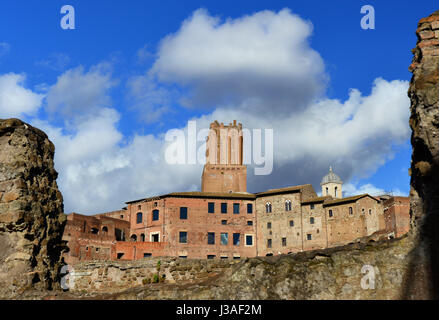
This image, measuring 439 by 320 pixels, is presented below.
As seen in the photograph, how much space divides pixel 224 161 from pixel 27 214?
2347 inches

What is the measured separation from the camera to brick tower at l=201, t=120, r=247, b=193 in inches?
2657

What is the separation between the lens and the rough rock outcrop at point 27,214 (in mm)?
9688

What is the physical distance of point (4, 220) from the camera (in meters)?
9.75

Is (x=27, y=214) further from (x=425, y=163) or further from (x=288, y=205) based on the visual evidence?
(x=288, y=205)

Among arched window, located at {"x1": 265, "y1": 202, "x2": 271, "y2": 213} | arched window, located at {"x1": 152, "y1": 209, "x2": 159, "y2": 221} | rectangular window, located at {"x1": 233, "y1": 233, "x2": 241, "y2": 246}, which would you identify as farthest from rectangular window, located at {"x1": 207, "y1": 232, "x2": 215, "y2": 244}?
arched window, located at {"x1": 265, "y1": 202, "x2": 271, "y2": 213}

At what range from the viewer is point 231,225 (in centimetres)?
5506

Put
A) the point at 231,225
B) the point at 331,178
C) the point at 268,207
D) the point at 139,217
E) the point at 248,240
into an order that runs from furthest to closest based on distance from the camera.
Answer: the point at 331,178
the point at 139,217
the point at 268,207
the point at 248,240
the point at 231,225

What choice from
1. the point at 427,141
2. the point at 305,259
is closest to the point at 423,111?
the point at 427,141

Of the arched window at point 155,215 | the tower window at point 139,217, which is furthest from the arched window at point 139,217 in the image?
the arched window at point 155,215

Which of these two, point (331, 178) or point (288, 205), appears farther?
point (331, 178)

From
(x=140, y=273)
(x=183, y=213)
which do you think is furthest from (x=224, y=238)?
(x=140, y=273)

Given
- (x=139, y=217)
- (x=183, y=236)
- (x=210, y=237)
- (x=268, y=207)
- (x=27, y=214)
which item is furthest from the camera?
(x=139, y=217)
